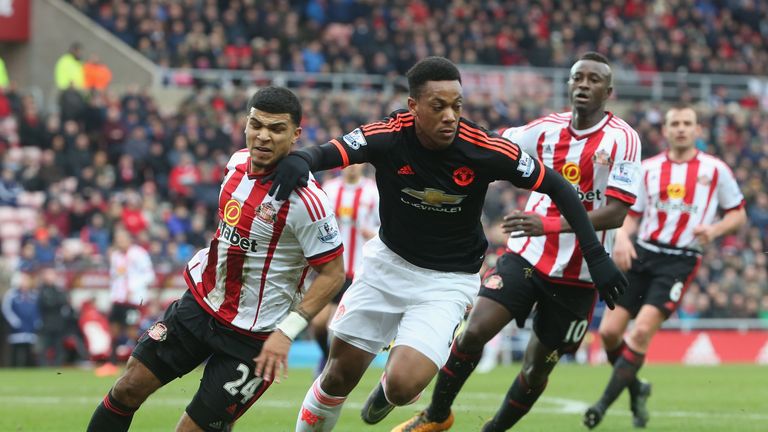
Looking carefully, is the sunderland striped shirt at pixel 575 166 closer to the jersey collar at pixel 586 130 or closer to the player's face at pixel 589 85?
the jersey collar at pixel 586 130

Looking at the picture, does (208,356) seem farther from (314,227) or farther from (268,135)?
(268,135)

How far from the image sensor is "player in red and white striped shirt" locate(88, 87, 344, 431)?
654 centimetres

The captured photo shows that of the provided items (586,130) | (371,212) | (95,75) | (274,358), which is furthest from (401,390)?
(95,75)

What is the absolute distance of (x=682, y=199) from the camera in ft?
36.3

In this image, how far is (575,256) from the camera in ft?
28.0

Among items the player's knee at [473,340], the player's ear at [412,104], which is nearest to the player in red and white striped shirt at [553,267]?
the player's knee at [473,340]

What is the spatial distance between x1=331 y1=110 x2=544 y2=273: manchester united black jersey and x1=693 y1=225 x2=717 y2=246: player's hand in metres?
3.91

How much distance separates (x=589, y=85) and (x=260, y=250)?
3.07 meters

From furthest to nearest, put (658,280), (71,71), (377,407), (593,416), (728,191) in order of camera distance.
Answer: (71,71) < (728,191) < (658,280) < (593,416) < (377,407)

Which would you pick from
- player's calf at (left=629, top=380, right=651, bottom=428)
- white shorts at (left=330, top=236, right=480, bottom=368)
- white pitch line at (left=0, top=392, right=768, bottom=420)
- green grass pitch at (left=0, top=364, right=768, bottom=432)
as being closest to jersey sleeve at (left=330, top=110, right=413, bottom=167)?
white shorts at (left=330, top=236, right=480, bottom=368)

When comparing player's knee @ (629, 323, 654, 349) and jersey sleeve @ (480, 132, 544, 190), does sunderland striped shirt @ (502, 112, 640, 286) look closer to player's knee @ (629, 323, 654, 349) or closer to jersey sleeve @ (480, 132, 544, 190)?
jersey sleeve @ (480, 132, 544, 190)

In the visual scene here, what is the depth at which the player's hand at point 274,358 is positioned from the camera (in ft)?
20.3

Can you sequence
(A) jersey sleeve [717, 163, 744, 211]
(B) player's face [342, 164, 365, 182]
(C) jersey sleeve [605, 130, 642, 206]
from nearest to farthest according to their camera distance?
1. (C) jersey sleeve [605, 130, 642, 206]
2. (A) jersey sleeve [717, 163, 744, 211]
3. (B) player's face [342, 164, 365, 182]

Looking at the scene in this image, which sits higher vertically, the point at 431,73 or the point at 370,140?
the point at 431,73
